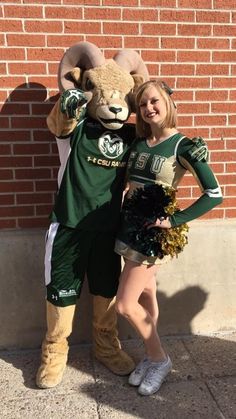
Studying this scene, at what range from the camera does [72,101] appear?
2.92 m

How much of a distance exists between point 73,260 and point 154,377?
92 centimetres

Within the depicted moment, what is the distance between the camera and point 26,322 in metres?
3.78

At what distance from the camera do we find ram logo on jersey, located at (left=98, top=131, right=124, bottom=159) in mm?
3152

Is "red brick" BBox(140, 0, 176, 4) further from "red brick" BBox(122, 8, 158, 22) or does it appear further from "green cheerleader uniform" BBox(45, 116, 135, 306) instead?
"green cheerleader uniform" BBox(45, 116, 135, 306)

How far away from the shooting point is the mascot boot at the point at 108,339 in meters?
3.46

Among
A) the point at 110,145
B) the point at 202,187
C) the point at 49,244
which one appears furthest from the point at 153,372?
the point at 110,145

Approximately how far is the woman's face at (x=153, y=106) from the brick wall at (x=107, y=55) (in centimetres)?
77

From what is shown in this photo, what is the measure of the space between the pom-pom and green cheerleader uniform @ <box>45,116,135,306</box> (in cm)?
29

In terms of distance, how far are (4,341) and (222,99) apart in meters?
2.44

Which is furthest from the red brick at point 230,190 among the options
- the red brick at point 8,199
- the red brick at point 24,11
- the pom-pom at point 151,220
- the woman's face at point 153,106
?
the red brick at point 24,11

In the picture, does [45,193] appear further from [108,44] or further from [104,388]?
[104,388]

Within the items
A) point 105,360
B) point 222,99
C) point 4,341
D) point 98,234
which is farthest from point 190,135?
point 4,341

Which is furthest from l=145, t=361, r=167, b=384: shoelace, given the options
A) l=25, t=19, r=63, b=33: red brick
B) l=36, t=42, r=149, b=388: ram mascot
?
l=25, t=19, r=63, b=33: red brick

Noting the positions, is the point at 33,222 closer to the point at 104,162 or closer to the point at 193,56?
the point at 104,162
